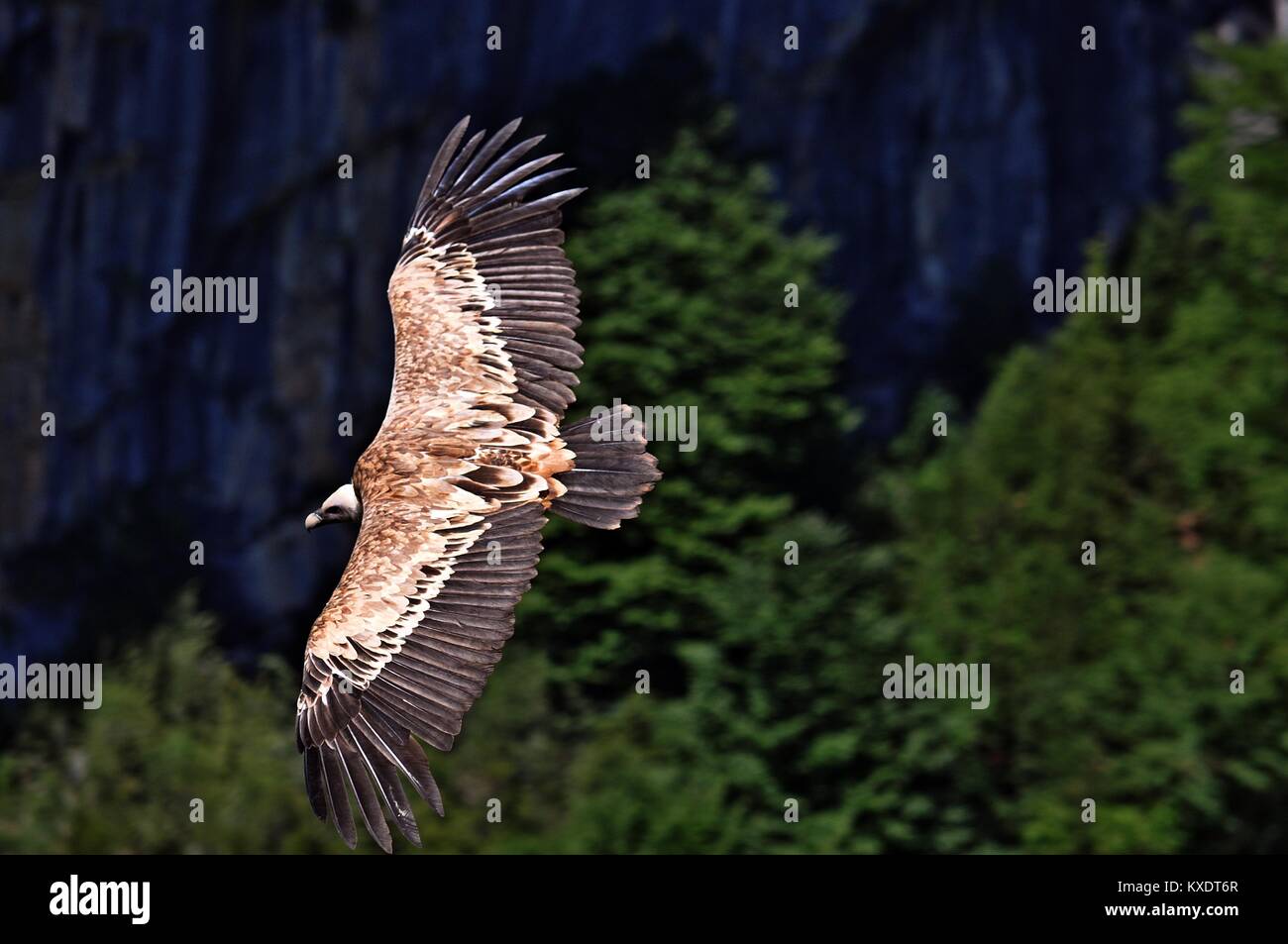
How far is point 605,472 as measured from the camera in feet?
42.7

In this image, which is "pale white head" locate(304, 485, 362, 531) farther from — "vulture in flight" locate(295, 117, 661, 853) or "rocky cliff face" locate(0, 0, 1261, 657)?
"rocky cliff face" locate(0, 0, 1261, 657)

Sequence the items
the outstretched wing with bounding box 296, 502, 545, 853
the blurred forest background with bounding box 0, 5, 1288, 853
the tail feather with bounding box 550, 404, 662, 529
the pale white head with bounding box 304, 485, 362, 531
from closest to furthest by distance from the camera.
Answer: the outstretched wing with bounding box 296, 502, 545, 853, the pale white head with bounding box 304, 485, 362, 531, the tail feather with bounding box 550, 404, 662, 529, the blurred forest background with bounding box 0, 5, 1288, 853

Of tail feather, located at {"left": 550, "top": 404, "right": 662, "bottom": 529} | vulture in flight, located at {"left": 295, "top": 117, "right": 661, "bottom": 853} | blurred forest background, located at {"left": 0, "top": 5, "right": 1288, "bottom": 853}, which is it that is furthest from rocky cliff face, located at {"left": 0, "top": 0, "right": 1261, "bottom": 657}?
tail feather, located at {"left": 550, "top": 404, "right": 662, "bottom": 529}

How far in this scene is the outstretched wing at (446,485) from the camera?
11.1 m

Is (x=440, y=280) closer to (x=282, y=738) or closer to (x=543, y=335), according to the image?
(x=543, y=335)

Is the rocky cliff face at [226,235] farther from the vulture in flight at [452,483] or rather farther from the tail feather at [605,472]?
the tail feather at [605,472]

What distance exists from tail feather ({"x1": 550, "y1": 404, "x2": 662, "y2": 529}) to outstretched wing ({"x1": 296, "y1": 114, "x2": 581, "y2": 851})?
0.96 feet

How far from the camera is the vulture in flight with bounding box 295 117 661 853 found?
11148 millimetres

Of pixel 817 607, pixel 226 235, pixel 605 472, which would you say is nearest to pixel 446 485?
pixel 605 472

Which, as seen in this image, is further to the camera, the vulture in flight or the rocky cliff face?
the rocky cliff face

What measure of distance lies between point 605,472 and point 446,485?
1.42 meters

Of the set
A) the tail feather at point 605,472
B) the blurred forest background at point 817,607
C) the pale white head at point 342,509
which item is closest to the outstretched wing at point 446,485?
the pale white head at point 342,509

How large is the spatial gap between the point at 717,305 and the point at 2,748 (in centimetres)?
2110
